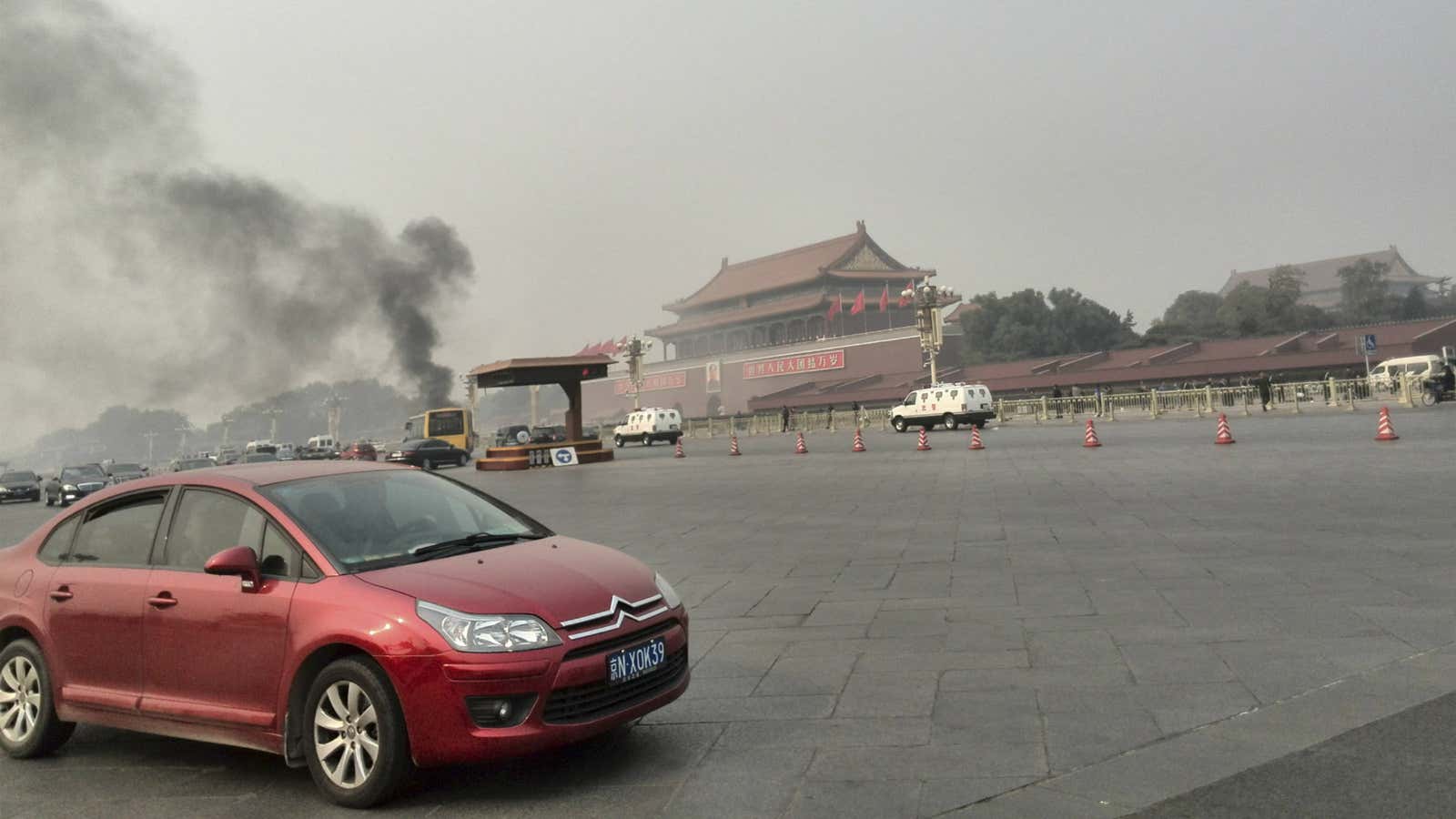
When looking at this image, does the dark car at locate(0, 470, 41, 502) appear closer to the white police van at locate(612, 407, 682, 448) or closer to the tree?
the white police van at locate(612, 407, 682, 448)

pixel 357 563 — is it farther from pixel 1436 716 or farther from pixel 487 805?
pixel 1436 716

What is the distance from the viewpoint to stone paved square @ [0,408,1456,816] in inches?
147

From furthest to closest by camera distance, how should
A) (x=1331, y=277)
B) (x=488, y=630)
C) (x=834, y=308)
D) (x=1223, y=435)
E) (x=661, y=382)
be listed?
(x=1331, y=277) → (x=661, y=382) → (x=834, y=308) → (x=1223, y=435) → (x=488, y=630)

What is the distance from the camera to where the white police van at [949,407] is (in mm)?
37000

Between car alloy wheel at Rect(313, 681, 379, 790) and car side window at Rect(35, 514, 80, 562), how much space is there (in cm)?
192

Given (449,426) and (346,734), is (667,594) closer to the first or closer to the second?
(346,734)

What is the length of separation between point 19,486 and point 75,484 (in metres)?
6.54

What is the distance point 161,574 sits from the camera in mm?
4352

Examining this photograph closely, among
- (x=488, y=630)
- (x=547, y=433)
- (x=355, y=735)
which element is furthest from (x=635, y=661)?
(x=547, y=433)

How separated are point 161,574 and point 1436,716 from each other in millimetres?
5058

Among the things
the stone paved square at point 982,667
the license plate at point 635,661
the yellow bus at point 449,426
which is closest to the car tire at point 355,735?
the stone paved square at point 982,667

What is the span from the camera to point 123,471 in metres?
31.6

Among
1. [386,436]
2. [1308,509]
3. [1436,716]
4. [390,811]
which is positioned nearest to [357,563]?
[390,811]

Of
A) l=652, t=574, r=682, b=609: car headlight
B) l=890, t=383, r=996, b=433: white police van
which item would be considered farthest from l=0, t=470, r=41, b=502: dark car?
l=652, t=574, r=682, b=609: car headlight
